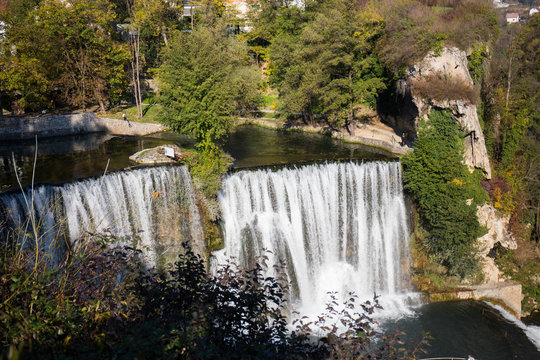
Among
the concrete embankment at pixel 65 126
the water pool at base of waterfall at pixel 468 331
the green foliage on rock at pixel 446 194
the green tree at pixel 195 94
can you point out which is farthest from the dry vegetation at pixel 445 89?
the concrete embankment at pixel 65 126

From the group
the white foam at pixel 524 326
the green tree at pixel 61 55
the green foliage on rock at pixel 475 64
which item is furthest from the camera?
the green tree at pixel 61 55

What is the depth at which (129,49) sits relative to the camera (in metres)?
30.4

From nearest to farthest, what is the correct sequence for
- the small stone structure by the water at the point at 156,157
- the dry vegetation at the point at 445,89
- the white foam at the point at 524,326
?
the white foam at the point at 524,326 < the small stone structure by the water at the point at 156,157 < the dry vegetation at the point at 445,89

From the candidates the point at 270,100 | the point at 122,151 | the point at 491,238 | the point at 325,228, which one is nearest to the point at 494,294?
the point at 491,238

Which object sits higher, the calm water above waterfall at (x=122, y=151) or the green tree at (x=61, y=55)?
the green tree at (x=61, y=55)

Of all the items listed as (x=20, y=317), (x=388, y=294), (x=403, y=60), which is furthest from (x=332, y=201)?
(x=20, y=317)

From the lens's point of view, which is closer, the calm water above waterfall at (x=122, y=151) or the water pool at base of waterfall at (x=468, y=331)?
the water pool at base of waterfall at (x=468, y=331)

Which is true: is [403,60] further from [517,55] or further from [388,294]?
[388,294]

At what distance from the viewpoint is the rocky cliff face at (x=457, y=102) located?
778 inches

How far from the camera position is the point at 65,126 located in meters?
26.7

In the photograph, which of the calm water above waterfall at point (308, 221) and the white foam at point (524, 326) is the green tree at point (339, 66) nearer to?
the calm water above waterfall at point (308, 221)

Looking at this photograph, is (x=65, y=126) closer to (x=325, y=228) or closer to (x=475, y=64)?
(x=325, y=228)

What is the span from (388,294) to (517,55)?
55.3 feet

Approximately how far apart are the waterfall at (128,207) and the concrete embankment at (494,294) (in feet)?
35.8
